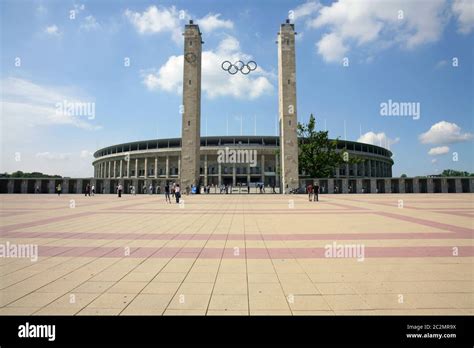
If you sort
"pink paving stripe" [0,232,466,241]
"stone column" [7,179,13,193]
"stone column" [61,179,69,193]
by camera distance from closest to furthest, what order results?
"pink paving stripe" [0,232,466,241], "stone column" [7,179,13,193], "stone column" [61,179,69,193]

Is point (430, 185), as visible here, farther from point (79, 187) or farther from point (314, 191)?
point (79, 187)

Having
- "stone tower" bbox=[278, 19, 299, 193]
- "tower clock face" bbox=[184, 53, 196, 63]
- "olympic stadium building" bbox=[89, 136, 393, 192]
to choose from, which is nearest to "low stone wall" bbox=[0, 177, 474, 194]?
"stone tower" bbox=[278, 19, 299, 193]

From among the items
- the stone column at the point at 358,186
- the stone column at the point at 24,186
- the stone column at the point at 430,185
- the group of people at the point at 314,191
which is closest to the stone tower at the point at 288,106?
the stone column at the point at 358,186

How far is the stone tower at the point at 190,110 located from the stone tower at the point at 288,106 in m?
14.8

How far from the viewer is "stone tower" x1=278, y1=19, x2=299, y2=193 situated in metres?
43.9

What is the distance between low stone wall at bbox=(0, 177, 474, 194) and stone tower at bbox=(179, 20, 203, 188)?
206 inches

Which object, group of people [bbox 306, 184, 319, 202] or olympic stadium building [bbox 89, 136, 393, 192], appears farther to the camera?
olympic stadium building [bbox 89, 136, 393, 192]

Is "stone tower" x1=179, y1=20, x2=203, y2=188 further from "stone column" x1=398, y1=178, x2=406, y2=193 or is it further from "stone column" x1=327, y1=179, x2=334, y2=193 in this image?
"stone column" x1=398, y1=178, x2=406, y2=193

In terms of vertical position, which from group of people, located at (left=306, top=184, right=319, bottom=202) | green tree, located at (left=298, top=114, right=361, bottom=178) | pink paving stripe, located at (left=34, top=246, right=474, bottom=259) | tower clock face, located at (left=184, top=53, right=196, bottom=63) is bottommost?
pink paving stripe, located at (left=34, top=246, right=474, bottom=259)

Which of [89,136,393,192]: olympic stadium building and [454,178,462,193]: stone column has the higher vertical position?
[89,136,393,192]: olympic stadium building

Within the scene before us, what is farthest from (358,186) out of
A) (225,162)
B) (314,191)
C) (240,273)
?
(225,162)

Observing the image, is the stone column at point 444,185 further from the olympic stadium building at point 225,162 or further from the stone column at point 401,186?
the olympic stadium building at point 225,162

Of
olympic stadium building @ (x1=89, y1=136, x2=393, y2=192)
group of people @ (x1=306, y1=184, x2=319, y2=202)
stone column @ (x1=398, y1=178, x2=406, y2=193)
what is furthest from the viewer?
olympic stadium building @ (x1=89, y1=136, x2=393, y2=192)

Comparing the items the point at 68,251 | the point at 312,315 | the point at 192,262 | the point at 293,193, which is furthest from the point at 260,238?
the point at 293,193
